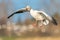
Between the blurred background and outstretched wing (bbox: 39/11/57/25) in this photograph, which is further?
the blurred background

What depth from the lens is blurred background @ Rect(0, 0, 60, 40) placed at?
311 cm

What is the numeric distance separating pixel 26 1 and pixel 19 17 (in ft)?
0.84

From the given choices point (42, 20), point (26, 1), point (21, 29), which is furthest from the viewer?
point (21, 29)

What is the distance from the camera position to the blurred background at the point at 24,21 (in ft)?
10.2

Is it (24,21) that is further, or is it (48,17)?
(24,21)

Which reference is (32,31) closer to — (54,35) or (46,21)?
(54,35)

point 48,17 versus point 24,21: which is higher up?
point 24,21

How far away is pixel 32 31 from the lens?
3.27 meters

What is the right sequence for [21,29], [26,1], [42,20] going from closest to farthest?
[42,20] → [26,1] → [21,29]

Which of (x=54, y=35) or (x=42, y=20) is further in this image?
(x=54, y=35)

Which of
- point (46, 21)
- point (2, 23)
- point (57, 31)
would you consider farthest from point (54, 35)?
point (2, 23)

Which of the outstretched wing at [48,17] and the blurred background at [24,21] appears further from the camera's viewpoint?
the blurred background at [24,21]

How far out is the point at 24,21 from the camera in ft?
10.5

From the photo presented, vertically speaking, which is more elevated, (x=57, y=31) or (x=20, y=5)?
(x=20, y=5)
